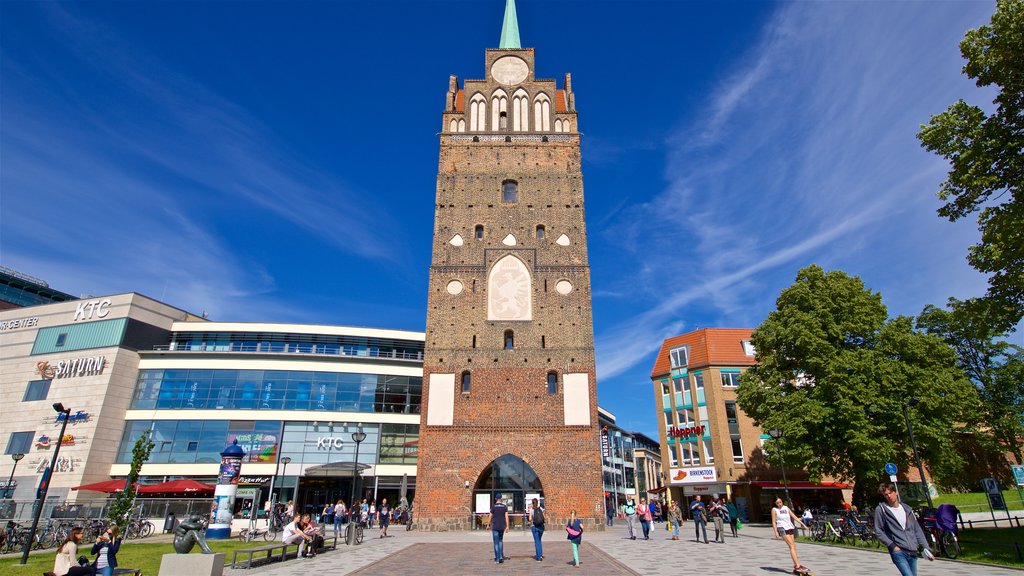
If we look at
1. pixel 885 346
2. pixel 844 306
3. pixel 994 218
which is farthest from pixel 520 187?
pixel 994 218

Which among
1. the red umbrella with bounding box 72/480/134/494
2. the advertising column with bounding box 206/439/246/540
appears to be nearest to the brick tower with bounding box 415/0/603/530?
the advertising column with bounding box 206/439/246/540

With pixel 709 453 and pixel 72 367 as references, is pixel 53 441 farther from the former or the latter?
pixel 709 453

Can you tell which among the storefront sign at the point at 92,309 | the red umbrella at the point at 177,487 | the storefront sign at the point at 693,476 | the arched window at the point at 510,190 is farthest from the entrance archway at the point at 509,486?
the storefront sign at the point at 92,309

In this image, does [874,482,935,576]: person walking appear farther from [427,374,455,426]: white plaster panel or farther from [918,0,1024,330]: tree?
[427,374,455,426]: white plaster panel

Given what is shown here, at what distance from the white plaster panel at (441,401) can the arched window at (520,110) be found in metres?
16.6

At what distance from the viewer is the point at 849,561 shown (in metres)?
13.5

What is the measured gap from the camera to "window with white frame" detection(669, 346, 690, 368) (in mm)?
43438

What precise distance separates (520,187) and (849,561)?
24927 mm

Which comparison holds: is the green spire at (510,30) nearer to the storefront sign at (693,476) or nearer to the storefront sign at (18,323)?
the storefront sign at (693,476)

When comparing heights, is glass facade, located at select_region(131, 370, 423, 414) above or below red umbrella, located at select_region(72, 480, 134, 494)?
above

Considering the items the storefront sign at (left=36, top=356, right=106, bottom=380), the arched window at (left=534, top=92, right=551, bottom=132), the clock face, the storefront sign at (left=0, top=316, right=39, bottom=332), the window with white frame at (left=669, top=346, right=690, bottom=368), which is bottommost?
the storefront sign at (left=36, top=356, right=106, bottom=380)

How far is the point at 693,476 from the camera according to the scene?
39.2m

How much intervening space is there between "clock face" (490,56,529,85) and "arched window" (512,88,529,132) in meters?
1.14

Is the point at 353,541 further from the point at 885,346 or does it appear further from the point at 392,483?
the point at 885,346
